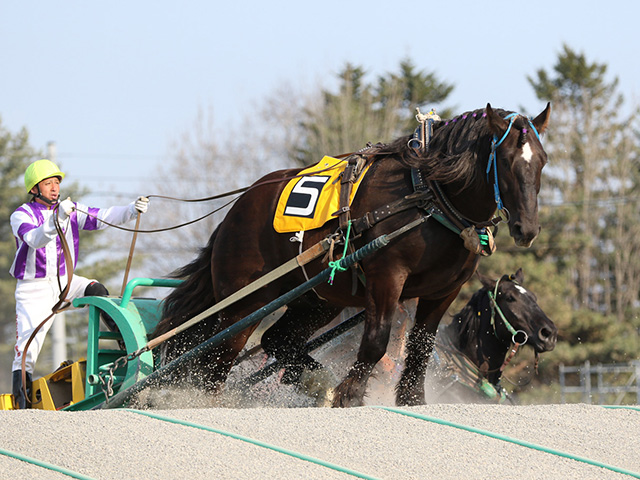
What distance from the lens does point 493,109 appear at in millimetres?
4812

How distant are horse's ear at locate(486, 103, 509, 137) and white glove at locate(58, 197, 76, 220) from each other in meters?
2.58

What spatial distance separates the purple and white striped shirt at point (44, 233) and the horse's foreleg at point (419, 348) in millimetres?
2032

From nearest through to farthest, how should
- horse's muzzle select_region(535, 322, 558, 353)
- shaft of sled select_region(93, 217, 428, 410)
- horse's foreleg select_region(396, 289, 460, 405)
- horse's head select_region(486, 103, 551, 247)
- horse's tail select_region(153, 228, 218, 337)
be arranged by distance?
horse's head select_region(486, 103, 551, 247), shaft of sled select_region(93, 217, 428, 410), horse's foreleg select_region(396, 289, 460, 405), horse's tail select_region(153, 228, 218, 337), horse's muzzle select_region(535, 322, 558, 353)

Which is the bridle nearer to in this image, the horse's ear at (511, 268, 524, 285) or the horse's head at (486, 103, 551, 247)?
the horse's ear at (511, 268, 524, 285)

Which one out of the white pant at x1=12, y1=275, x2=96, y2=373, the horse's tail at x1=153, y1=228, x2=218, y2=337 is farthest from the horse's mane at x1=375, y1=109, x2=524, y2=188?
the white pant at x1=12, y1=275, x2=96, y2=373

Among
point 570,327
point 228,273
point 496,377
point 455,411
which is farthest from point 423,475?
point 570,327

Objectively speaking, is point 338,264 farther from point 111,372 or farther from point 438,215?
point 111,372

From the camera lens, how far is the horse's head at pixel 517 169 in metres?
4.53

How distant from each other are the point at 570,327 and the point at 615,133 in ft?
27.4

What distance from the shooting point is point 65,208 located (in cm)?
549

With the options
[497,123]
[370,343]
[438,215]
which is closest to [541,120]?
[497,123]

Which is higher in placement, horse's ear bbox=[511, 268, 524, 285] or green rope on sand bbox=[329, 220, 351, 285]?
green rope on sand bbox=[329, 220, 351, 285]

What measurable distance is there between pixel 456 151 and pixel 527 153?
1.50 ft

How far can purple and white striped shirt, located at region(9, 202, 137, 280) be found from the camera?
5.62m
